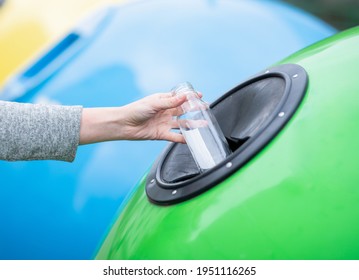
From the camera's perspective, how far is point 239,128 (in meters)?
1.41

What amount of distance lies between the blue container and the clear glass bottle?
1.62 ft

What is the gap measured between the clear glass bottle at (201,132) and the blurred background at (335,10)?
4302mm

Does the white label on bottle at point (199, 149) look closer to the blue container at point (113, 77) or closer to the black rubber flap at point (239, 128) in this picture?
the black rubber flap at point (239, 128)

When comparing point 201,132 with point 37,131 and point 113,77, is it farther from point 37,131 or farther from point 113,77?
point 113,77

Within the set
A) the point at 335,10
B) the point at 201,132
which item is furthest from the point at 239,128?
the point at 335,10

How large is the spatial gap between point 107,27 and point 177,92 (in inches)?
43.0

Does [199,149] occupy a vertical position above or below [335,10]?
above

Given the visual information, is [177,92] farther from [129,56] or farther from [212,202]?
[129,56]

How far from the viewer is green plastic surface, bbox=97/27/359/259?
1112 mm

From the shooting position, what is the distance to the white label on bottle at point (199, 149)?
134 cm

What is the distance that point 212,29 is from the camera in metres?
2.38

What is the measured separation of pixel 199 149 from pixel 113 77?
949mm
